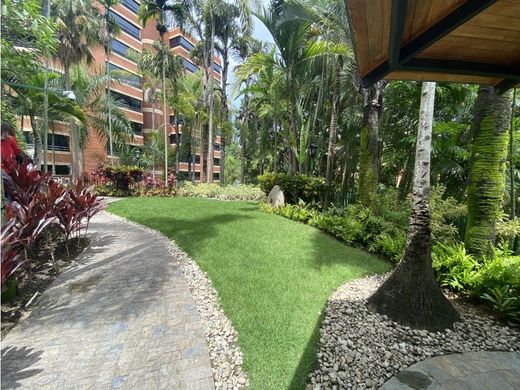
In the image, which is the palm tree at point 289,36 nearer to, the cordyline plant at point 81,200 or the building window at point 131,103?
the cordyline plant at point 81,200

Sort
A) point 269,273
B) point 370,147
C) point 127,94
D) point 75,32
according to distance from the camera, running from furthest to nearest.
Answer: point 127,94 < point 75,32 < point 370,147 < point 269,273

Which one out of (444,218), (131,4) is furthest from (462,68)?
(131,4)

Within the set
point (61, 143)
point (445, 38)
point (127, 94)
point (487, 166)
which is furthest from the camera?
point (127, 94)

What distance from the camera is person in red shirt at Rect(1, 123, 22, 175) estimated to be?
407cm

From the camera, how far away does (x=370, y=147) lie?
26.2ft

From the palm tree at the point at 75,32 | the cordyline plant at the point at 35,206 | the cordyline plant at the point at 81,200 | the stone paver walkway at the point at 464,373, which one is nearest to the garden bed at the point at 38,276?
the cordyline plant at the point at 35,206

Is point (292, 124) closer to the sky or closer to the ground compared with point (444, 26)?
closer to the sky

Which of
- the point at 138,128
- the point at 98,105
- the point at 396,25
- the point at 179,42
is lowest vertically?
the point at 396,25

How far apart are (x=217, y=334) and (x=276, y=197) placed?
7275 millimetres

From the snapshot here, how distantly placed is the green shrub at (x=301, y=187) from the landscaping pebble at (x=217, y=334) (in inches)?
237

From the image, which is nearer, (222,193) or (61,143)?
(222,193)

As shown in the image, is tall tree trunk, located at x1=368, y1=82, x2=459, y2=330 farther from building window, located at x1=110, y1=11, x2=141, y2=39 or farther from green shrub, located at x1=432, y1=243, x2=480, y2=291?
building window, located at x1=110, y1=11, x2=141, y2=39

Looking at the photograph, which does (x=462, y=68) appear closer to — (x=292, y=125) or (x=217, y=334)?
(x=217, y=334)

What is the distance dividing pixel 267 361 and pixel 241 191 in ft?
38.6
